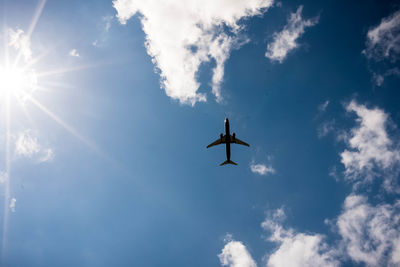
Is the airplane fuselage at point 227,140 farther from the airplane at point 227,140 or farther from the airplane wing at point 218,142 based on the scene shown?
the airplane wing at point 218,142

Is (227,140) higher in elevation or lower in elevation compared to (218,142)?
lower

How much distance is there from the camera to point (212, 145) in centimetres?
8556

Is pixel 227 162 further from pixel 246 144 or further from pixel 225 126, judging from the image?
pixel 225 126

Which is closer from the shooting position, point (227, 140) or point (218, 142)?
point (227, 140)

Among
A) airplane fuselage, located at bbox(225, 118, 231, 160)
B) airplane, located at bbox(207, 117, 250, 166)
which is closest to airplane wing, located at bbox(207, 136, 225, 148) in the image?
airplane, located at bbox(207, 117, 250, 166)

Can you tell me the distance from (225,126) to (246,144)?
12129mm

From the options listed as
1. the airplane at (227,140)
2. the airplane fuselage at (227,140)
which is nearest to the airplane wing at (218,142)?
the airplane at (227,140)

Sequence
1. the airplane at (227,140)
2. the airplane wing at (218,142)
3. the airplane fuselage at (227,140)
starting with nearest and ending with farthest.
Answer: the airplane fuselage at (227,140)
the airplane at (227,140)
the airplane wing at (218,142)

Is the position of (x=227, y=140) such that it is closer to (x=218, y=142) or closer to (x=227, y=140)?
(x=227, y=140)

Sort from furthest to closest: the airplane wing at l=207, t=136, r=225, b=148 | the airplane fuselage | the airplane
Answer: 1. the airplane wing at l=207, t=136, r=225, b=148
2. the airplane
3. the airplane fuselage

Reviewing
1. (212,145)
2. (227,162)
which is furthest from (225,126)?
(227,162)

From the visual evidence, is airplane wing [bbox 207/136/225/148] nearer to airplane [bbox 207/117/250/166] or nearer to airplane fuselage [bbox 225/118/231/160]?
airplane [bbox 207/117/250/166]

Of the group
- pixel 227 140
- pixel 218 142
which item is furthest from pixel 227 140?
pixel 218 142

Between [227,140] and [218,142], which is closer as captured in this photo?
[227,140]
